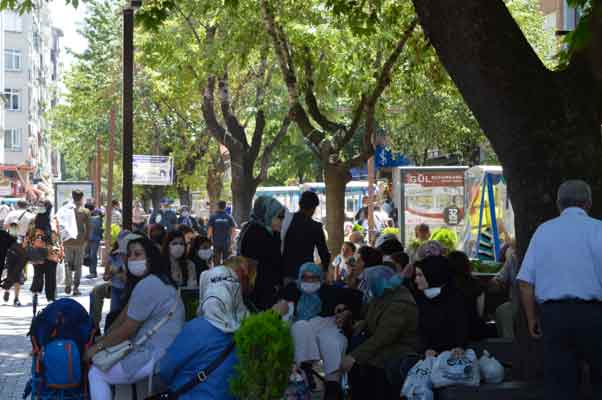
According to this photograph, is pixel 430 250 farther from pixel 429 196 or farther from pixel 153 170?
pixel 153 170

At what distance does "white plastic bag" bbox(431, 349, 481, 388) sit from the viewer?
338 inches

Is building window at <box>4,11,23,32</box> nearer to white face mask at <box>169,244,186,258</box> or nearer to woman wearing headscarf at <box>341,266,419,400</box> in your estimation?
white face mask at <box>169,244,186,258</box>

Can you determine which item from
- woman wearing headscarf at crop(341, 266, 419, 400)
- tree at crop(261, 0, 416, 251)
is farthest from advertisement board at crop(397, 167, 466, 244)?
woman wearing headscarf at crop(341, 266, 419, 400)

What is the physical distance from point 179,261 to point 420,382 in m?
6.00

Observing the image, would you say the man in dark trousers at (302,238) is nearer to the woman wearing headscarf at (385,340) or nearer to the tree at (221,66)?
the woman wearing headscarf at (385,340)

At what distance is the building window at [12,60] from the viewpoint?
93500mm

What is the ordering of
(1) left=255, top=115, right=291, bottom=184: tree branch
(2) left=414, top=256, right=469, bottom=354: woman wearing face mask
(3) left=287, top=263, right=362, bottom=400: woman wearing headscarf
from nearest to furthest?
(2) left=414, top=256, right=469, bottom=354: woman wearing face mask → (3) left=287, top=263, right=362, bottom=400: woman wearing headscarf → (1) left=255, top=115, right=291, bottom=184: tree branch

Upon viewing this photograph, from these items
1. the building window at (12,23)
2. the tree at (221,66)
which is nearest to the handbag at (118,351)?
the tree at (221,66)

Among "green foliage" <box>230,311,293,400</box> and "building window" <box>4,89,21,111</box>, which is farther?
"building window" <box>4,89,21,111</box>

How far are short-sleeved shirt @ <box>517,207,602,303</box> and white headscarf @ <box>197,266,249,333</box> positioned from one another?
1902mm

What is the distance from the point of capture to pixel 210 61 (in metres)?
26.3

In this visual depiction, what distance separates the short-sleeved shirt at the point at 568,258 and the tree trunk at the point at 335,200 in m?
13.0

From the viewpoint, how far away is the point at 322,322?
1108 cm

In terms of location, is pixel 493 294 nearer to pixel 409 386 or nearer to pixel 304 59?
pixel 409 386
